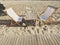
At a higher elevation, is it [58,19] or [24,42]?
[24,42]

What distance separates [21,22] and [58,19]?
1342 mm

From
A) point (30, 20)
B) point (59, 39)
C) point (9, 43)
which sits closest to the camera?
point (9, 43)

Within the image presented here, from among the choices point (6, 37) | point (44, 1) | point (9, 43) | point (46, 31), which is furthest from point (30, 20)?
point (44, 1)

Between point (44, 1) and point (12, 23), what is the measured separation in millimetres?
4584

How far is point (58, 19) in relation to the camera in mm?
6148

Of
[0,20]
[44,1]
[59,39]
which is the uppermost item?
[59,39]

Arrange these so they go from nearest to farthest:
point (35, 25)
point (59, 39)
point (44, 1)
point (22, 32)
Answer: point (59, 39) < point (22, 32) < point (35, 25) < point (44, 1)

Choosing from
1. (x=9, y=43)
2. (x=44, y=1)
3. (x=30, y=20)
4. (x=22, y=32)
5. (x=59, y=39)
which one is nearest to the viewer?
(x=9, y=43)

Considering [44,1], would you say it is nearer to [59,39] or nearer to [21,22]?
[21,22]

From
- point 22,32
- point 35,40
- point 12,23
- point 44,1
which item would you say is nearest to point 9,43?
point 35,40

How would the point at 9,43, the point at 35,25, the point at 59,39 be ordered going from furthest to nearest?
1. the point at 35,25
2. the point at 59,39
3. the point at 9,43

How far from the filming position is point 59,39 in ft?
13.3

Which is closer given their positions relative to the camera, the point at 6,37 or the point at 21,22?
the point at 6,37

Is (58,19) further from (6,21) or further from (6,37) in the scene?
(6,37)
